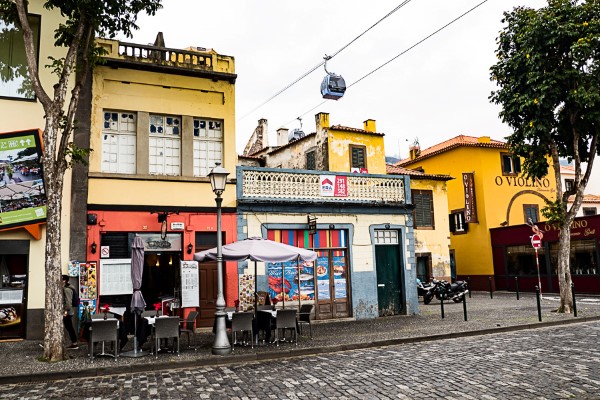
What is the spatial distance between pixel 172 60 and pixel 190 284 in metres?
7.14

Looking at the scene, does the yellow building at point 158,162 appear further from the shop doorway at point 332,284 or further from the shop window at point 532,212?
the shop window at point 532,212

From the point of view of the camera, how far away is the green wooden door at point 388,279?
18.0m

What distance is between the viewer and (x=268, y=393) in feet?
24.5

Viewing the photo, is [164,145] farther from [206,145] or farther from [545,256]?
[545,256]

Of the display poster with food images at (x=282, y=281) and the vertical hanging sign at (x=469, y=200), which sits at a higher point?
the vertical hanging sign at (x=469, y=200)

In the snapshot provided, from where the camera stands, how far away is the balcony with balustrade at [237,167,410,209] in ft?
53.3

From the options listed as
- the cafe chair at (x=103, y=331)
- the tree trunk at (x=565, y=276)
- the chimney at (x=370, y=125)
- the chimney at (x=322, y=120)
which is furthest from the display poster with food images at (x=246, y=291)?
the chimney at (x=370, y=125)

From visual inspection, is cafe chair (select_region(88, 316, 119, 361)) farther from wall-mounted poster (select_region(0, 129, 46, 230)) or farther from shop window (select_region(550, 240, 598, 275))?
shop window (select_region(550, 240, 598, 275))

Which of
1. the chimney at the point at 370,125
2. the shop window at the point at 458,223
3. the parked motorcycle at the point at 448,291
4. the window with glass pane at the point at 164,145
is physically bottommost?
the parked motorcycle at the point at 448,291

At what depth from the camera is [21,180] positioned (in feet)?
44.2

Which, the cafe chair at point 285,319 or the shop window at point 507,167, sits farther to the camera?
the shop window at point 507,167

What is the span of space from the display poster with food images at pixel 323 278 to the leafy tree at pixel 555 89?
7.98 metres

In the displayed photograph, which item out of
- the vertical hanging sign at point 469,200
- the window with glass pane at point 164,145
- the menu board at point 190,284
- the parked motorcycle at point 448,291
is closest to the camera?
the menu board at point 190,284

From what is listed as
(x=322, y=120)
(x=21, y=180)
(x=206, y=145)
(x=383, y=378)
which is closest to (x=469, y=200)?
(x=322, y=120)
